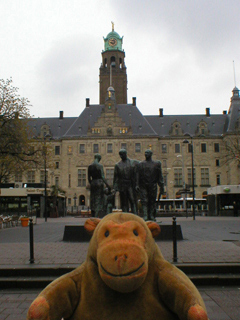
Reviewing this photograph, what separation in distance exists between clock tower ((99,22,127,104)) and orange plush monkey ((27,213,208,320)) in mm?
78253

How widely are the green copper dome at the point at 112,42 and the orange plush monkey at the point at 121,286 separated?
288ft

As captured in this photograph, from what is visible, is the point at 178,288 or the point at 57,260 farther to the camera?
the point at 57,260

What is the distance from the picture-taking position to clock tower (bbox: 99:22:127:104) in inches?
3206

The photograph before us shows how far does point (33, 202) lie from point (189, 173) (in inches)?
1513

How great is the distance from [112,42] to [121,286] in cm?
8942

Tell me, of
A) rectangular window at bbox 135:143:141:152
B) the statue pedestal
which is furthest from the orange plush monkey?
rectangular window at bbox 135:143:141:152

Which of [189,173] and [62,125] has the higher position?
[62,125]

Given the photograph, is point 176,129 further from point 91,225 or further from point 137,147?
point 91,225

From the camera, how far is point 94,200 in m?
12.0

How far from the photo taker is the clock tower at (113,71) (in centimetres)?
8144

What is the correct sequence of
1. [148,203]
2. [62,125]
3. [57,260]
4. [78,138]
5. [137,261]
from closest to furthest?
[137,261] < [57,260] < [148,203] < [78,138] < [62,125]

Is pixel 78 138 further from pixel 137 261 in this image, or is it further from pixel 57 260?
pixel 137 261

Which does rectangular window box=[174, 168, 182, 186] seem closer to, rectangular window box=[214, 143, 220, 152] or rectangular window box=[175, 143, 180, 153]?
rectangular window box=[175, 143, 180, 153]

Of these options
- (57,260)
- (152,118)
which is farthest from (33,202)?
(152,118)
